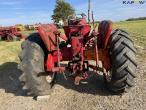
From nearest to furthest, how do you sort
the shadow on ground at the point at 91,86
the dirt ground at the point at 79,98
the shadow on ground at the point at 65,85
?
the dirt ground at the point at 79,98, the shadow on ground at the point at 91,86, the shadow on ground at the point at 65,85

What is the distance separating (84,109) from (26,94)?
6.54 ft

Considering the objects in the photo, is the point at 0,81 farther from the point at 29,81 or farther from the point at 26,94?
the point at 29,81

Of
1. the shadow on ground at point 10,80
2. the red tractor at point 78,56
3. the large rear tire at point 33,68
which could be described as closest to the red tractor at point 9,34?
the shadow on ground at point 10,80

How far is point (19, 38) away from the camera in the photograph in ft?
91.4

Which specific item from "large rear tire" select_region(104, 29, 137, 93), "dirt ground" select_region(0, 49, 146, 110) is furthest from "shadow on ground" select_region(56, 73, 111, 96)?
"large rear tire" select_region(104, 29, 137, 93)

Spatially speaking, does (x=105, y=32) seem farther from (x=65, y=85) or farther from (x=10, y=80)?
(x=10, y=80)

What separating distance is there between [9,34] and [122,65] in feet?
72.0

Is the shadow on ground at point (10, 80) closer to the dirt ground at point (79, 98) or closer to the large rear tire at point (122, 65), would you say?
the dirt ground at point (79, 98)

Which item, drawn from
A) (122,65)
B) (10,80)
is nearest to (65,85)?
(10,80)

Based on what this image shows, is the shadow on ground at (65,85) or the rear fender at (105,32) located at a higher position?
the rear fender at (105,32)

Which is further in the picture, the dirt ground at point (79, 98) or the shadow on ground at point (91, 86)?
the shadow on ground at point (91, 86)

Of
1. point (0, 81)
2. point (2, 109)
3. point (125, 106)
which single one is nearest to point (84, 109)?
point (125, 106)

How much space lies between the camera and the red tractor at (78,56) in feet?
23.2

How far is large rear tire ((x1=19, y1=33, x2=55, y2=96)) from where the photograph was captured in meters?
7.37
